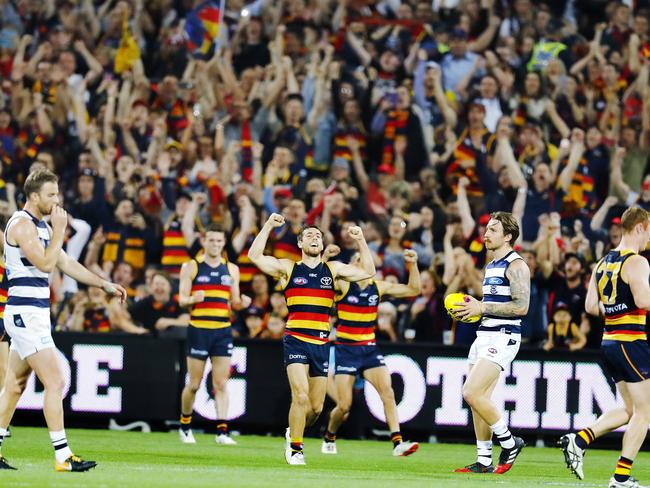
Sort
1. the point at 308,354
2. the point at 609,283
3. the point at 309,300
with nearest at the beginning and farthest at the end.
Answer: the point at 609,283 → the point at 308,354 → the point at 309,300

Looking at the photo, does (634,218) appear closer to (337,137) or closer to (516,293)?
(516,293)

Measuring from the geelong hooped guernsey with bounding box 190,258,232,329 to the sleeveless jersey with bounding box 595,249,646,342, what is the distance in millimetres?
6411

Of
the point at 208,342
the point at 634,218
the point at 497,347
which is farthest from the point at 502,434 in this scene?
the point at 208,342

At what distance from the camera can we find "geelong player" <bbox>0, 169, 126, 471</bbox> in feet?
33.6

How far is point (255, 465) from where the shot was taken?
12586mm

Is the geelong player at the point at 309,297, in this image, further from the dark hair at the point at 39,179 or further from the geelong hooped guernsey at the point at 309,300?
the dark hair at the point at 39,179

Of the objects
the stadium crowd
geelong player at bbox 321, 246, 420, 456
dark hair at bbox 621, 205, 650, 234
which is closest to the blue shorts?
geelong player at bbox 321, 246, 420, 456

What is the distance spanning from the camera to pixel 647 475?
13.0 m

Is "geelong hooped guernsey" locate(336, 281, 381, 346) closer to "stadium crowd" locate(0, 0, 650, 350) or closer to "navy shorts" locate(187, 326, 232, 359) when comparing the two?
"navy shorts" locate(187, 326, 232, 359)

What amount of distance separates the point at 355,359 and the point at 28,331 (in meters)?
5.86

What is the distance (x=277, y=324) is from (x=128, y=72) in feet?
23.6

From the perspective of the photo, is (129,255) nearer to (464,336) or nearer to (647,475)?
(464,336)

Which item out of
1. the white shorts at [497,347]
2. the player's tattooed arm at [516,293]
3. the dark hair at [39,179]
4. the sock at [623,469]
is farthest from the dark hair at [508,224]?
the dark hair at [39,179]

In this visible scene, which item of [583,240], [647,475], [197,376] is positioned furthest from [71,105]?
[647,475]
